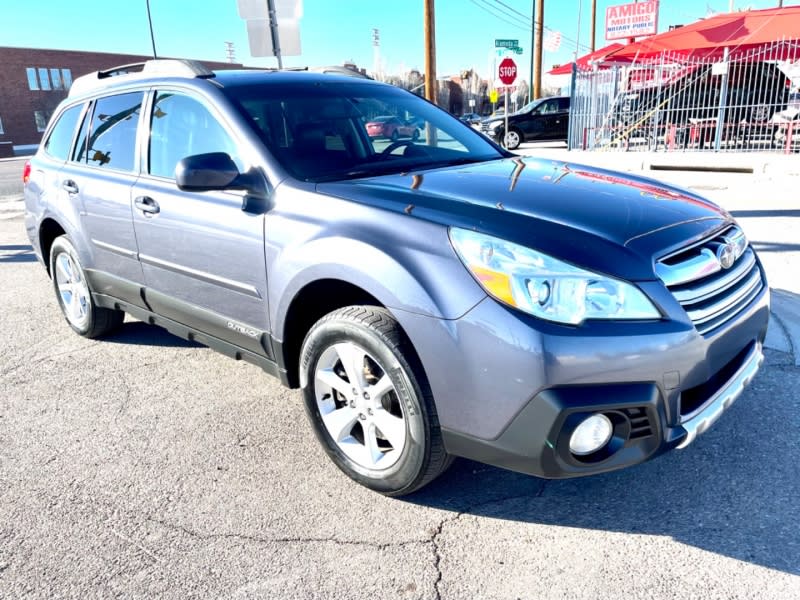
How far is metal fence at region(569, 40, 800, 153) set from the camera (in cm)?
1318

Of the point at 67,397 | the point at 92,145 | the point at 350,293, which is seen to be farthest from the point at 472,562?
the point at 92,145

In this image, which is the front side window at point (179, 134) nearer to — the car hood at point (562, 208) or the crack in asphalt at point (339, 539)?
the car hood at point (562, 208)

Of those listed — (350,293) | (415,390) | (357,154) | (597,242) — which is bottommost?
(415,390)

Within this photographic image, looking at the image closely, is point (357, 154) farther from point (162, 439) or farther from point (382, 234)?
point (162, 439)

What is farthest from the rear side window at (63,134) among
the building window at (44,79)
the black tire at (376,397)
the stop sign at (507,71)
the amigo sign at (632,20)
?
the building window at (44,79)

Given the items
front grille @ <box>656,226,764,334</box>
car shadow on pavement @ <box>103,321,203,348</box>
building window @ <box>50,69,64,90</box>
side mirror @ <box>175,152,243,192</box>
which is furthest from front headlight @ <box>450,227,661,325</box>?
building window @ <box>50,69,64,90</box>

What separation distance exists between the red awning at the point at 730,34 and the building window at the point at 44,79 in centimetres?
5211

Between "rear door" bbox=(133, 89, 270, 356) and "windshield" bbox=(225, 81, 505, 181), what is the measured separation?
0.25 m

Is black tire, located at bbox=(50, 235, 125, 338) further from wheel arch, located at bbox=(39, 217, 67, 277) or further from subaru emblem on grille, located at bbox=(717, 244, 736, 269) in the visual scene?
subaru emblem on grille, located at bbox=(717, 244, 736, 269)

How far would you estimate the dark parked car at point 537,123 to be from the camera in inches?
821

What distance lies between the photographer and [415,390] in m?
2.37

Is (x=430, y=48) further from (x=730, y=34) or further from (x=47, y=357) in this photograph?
(x=47, y=357)

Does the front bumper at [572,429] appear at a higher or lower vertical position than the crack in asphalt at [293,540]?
higher

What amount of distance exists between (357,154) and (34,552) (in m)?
2.26
